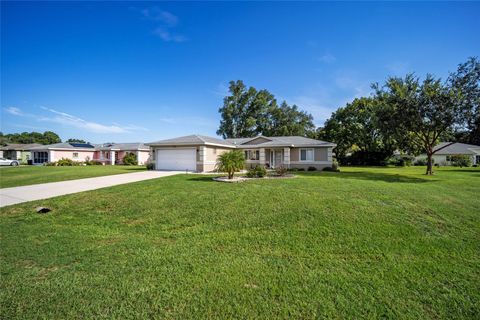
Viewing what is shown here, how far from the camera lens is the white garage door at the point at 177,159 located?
2264cm

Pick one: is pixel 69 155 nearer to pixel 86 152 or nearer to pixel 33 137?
pixel 86 152

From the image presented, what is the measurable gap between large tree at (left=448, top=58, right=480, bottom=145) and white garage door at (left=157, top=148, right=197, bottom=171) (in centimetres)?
2354

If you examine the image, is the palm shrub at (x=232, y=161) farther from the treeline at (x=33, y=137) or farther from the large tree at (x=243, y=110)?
the treeline at (x=33, y=137)

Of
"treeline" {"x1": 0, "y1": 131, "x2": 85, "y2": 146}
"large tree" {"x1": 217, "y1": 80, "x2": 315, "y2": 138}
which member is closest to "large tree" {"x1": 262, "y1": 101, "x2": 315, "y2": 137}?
"large tree" {"x1": 217, "y1": 80, "x2": 315, "y2": 138}

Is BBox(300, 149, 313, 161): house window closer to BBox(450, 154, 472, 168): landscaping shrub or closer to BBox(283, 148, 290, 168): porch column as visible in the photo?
BBox(283, 148, 290, 168): porch column

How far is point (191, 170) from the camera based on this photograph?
22719 mm

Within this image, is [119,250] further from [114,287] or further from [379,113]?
[379,113]

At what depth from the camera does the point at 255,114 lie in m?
48.1

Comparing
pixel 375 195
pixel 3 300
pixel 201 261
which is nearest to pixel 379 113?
pixel 375 195

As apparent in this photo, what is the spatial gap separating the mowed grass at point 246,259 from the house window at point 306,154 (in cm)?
1527

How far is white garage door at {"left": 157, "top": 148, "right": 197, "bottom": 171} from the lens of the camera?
74.3 ft

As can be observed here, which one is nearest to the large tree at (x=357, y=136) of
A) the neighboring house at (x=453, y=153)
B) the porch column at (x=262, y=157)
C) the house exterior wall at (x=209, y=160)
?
the neighboring house at (x=453, y=153)

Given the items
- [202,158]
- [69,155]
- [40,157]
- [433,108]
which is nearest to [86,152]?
[69,155]

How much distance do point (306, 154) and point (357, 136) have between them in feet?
61.6
